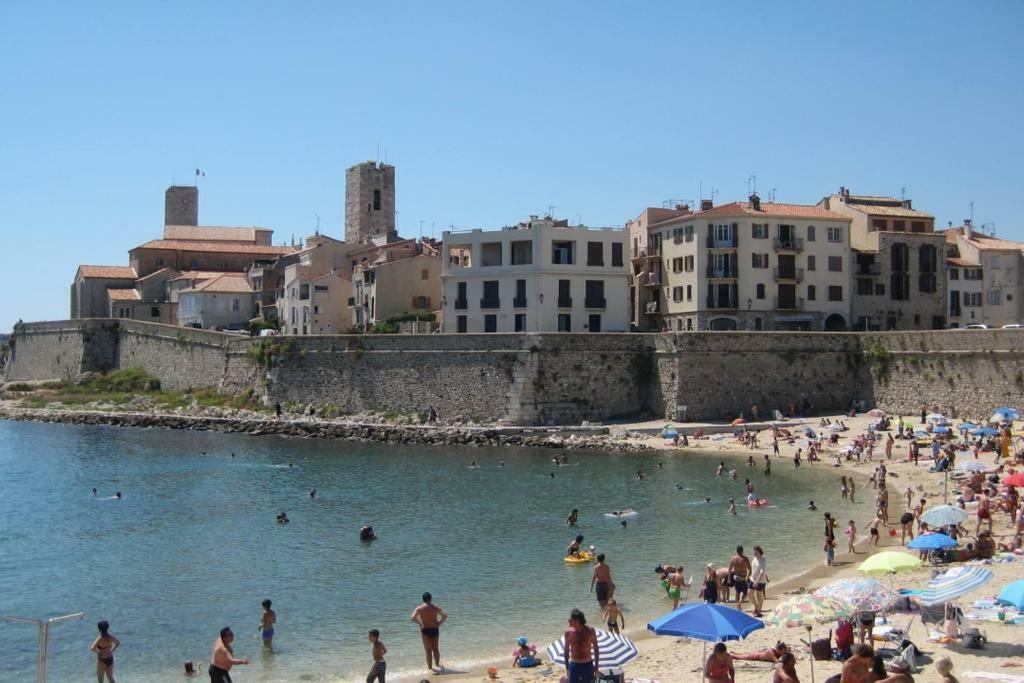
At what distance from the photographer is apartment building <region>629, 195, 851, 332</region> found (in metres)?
56.4

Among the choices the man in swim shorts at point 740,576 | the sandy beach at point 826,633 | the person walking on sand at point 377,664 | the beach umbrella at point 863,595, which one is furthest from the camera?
the man in swim shorts at point 740,576

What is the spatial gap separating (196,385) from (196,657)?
49.2 m

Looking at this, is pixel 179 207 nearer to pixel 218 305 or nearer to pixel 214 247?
pixel 214 247

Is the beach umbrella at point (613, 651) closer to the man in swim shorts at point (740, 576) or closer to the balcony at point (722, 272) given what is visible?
the man in swim shorts at point (740, 576)

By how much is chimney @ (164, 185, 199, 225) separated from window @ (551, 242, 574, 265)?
61.1 metres

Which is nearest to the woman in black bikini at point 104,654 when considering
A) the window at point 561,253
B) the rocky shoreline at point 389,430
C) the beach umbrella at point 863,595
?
the beach umbrella at point 863,595

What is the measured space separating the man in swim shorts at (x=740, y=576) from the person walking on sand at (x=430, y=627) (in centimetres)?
643

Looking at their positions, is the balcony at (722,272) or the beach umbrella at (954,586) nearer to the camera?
the beach umbrella at (954,586)

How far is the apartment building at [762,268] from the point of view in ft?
185

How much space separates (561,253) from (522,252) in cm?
211

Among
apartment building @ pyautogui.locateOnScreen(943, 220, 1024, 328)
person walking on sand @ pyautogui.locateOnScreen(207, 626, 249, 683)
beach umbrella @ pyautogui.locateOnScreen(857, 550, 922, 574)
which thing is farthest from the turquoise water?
apartment building @ pyautogui.locateOnScreen(943, 220, 1024, 328)

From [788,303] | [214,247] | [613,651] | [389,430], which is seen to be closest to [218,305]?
[214,247]

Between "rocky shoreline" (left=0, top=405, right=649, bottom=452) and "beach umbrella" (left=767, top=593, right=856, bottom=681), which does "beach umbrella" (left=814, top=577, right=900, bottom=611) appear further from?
"rocky shoreline" (left=0, top=405, right=649, bottom=452)

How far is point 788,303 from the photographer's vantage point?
186 ft
